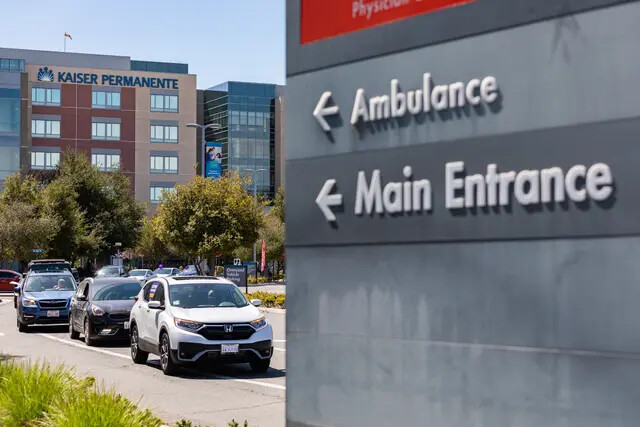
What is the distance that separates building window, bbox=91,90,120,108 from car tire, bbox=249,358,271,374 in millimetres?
87782

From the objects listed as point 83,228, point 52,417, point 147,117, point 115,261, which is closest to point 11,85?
point 147,117

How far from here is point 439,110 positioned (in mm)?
4652

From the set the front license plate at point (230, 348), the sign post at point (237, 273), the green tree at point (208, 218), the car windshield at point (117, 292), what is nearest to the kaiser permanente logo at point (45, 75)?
the green tree at point (208, 218)

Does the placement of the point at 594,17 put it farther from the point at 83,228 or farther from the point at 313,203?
the point at 83,228

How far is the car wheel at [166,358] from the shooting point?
15453 mm

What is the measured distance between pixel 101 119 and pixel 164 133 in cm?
701

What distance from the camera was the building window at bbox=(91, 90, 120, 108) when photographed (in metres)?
99.6

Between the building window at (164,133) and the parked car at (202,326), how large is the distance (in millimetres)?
86529

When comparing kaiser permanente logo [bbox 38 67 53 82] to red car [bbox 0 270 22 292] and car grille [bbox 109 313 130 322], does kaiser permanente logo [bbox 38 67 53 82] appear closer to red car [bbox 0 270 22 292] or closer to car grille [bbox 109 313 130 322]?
red car [bbox 0 270 22 292]

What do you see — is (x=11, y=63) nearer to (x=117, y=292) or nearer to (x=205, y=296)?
(x=117, y=292)

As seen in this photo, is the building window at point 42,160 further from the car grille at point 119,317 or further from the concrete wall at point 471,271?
the concrete wall at point 471,271

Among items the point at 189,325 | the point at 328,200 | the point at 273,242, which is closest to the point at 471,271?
the point at 328,200

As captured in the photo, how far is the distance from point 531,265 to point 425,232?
2.11ft

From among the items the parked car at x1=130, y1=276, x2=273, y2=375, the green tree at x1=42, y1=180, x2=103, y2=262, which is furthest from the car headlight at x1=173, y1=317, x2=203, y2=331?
the green tree at x1=42, y1=180, x2=103, y2=262
